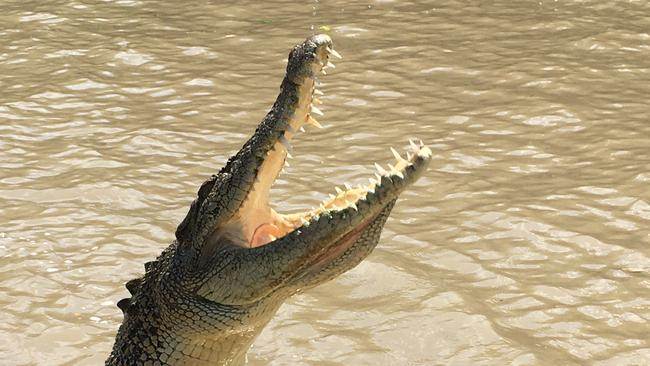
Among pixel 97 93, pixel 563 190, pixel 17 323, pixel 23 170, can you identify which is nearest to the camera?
pixel 17 323

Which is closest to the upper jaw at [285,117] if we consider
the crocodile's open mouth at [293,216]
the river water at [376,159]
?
the crocodile's open mouth at [293,216]

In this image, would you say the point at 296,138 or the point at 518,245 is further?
the point at 296,138

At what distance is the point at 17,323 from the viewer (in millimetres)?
5531

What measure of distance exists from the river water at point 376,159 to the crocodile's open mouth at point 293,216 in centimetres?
118

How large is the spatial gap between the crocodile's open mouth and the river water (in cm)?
118

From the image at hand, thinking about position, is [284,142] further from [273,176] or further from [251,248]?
[251,248]

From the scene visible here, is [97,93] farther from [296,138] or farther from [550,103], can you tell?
[550,103]

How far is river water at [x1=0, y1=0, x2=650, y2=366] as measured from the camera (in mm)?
5402

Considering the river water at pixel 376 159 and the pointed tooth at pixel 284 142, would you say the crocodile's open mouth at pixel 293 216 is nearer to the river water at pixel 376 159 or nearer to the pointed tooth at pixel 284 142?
the pointed tooth at pixel 284 142

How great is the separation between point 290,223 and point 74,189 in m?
3.19

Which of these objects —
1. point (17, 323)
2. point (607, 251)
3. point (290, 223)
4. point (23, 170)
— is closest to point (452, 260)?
point (607, 251)

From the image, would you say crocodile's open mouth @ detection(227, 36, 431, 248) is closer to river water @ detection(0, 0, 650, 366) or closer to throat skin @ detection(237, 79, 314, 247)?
throat skin @ detection(237, 79, 314, 247)

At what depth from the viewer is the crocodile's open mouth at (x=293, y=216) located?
3779 millimetres

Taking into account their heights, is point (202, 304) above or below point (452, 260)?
above
